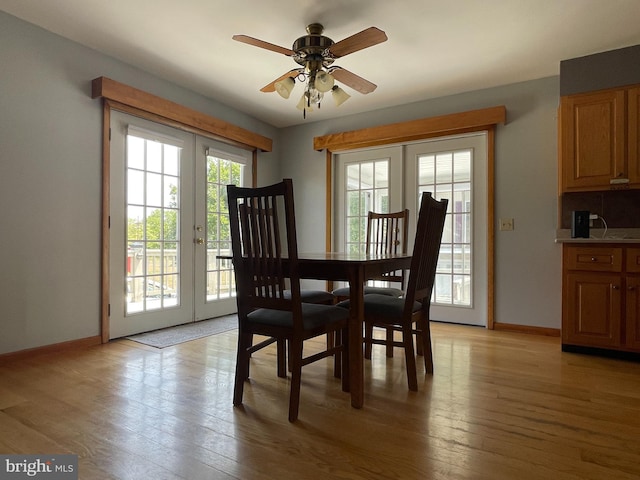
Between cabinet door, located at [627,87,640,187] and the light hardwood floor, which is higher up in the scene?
cabinet door, located at [627,87,640,187]

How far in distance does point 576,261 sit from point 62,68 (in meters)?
4.21

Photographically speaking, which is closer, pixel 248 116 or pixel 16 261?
pixel 16 261

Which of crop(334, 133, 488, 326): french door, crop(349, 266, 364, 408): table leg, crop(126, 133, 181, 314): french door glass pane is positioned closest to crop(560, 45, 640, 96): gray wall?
crop(334, 133, 488, 326): french door

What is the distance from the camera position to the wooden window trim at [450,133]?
11.9 ft

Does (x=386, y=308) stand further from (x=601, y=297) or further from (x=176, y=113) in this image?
(x=176, y=113)

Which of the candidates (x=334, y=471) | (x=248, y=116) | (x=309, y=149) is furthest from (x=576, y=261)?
(x=248, y=116)

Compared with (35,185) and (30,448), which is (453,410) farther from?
(35,185)

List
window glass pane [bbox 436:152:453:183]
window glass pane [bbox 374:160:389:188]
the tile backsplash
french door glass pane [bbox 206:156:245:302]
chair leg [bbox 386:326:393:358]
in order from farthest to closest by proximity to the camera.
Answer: window glass pane [bbox 374:160:389:188]
french door glass pane [bbox 206:156:245:302]
window glass pane [bbox 436:152:453:183]
the tile backsplash
chair leg [bbox 386:326:393:358]

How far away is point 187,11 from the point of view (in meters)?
2.46

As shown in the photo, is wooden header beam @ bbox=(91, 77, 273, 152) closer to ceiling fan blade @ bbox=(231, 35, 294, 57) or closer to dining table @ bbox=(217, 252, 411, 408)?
ceiling fan blade @ bbox=(231, 35, 294, 57)

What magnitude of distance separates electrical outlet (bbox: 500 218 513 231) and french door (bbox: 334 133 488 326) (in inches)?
6.4

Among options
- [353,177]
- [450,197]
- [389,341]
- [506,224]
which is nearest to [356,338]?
[389,341]

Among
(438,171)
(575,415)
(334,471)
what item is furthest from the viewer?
(438,171)

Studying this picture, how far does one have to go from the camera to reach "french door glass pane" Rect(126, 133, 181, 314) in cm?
329
